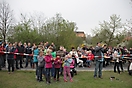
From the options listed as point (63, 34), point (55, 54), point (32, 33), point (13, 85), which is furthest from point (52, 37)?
point (13, 85)

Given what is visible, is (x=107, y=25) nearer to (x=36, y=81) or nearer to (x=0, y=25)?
(x=0, y=25)

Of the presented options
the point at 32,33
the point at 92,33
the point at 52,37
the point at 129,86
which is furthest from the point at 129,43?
the point at 129,86

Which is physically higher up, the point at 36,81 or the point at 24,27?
the point at 24,27

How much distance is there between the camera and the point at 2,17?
3045cm

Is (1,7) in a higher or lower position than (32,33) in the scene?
higher

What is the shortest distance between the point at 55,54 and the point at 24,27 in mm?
14248

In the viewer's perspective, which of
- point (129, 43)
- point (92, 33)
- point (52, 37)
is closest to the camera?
point (52, 37)

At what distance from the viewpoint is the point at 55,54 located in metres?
8.39

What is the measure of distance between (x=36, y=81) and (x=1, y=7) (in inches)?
1062

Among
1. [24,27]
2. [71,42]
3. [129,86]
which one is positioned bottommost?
[129,86]

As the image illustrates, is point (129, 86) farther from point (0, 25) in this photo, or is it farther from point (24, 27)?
point (0, 25)

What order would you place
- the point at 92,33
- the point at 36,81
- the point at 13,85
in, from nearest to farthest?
the point at 13,85 → the point at 36,81 → the point at 92,33

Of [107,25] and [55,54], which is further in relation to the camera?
[107,25]

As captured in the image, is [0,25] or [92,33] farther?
[92,33]
